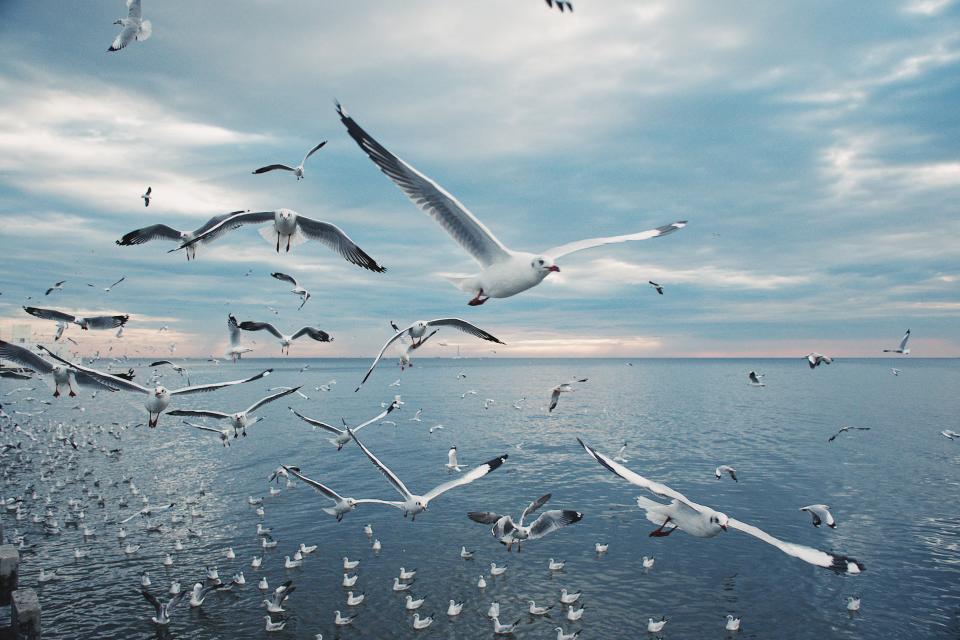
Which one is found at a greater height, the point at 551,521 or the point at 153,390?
the point at 153,390


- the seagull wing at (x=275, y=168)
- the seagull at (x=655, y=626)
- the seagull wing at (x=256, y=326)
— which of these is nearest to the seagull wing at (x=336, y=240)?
the seagull wing at (x=275, y=168)

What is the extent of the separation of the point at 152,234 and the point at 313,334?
4.78m

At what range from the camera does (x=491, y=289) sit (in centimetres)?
815

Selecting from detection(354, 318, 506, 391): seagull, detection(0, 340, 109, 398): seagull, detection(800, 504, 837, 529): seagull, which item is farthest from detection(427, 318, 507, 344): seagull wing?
detection(800, 504, 837, 529): seagull

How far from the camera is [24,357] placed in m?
13.2

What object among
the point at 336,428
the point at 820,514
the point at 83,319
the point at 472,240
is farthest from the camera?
the point at 336,428

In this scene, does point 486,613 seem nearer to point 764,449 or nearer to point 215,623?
point 215,623

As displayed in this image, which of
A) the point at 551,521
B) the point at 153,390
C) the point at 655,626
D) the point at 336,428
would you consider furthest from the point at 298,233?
the point at 655,626

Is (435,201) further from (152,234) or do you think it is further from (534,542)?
(534,542)

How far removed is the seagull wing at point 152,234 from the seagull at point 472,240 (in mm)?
7413

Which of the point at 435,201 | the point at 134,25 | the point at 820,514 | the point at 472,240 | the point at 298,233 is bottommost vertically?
the point at 820,514

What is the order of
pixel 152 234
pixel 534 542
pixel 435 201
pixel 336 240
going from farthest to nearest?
1. pixel 534 542
2. pixel 152 234
3. pixel 336 240
4. pixel 435 201

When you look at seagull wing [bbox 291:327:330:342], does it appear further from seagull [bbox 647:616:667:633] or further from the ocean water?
seagull [bbox 647:616:667:633]

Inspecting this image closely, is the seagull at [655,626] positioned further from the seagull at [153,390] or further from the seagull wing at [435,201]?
the seagull wing at [435,201]
